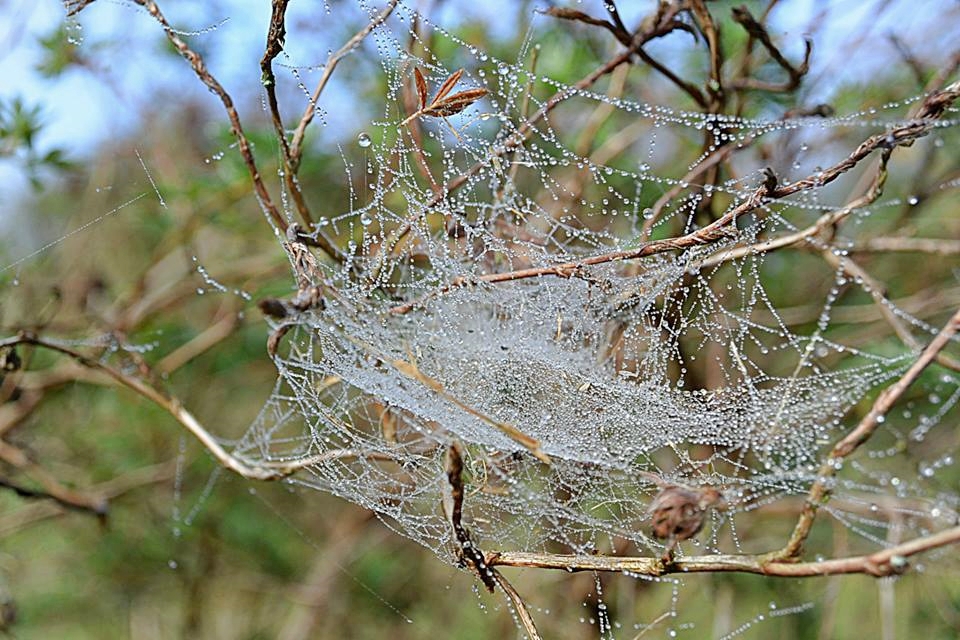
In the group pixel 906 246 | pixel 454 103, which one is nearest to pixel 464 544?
pixel 454 103

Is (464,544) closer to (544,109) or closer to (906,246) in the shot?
(544,109)

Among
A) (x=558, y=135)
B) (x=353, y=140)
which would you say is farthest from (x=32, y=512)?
(x=558, y=135)

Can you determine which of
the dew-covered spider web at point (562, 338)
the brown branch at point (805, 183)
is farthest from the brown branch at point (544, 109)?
the brown branch at point (805, 183)

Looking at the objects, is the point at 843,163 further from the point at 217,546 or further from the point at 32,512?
the point at 217,546

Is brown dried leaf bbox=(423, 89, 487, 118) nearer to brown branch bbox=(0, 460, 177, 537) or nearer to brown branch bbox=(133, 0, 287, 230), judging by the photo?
brown branch bbox=(133, 0, 287, 230)

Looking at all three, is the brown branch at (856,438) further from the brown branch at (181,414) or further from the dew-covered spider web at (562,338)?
the brown branch at (181,414)

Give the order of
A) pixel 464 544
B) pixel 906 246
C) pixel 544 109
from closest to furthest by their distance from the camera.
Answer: pixel 464 544
pixel 544 109
pixel 906 246

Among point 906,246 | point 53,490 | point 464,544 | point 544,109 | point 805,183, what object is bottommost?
point 464,544
